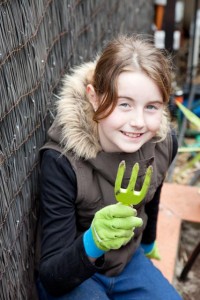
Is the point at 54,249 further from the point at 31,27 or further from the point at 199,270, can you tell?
the point at 199,270

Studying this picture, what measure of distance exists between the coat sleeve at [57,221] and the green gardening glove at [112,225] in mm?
131

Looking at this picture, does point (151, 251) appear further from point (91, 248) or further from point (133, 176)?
point (133, 176)

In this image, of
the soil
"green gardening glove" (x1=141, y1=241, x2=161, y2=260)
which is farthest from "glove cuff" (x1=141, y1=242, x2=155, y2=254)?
the soil

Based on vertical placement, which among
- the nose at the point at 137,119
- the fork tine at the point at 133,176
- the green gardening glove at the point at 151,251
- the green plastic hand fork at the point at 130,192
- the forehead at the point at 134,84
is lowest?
the green gardening glove at the point at 151,251

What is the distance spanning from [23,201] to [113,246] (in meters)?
0.40

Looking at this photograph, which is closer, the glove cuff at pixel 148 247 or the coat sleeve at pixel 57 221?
the coat sleeve at pixel 57 221

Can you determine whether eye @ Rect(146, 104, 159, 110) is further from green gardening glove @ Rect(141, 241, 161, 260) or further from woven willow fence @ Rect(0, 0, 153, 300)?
green gardening glove @ Rect(141, 241, 161, 260)

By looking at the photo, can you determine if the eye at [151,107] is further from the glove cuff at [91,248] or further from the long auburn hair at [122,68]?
the glove cuff at [91,248]

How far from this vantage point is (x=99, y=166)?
152 centimetres

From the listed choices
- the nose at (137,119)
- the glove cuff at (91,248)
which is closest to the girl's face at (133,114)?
the nose at (137,119)

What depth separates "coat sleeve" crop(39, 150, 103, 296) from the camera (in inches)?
56.2

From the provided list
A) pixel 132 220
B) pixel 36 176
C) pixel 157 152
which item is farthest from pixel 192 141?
pixel 132 220

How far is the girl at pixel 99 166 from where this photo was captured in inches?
54.5

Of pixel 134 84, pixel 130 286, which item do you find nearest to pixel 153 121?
pixel 134 84
